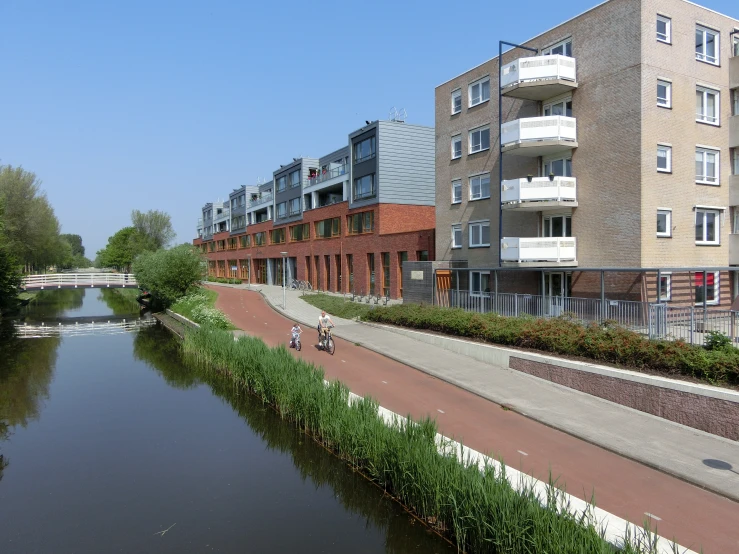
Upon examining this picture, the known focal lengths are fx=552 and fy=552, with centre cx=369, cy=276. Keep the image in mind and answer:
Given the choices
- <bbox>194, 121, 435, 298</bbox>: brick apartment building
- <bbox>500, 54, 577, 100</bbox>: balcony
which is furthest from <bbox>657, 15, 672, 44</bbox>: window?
<bbox>194, 121, 435, 298</bbox>: brick apartment building

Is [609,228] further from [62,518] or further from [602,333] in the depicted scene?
[62,518]

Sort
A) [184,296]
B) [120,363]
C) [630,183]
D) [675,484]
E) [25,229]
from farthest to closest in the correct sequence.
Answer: [25,229] → [184,296] → [120,363] → [630,183] → [675,484]

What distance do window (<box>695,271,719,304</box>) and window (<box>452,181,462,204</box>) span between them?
38.3 feet

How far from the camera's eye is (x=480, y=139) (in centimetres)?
2705

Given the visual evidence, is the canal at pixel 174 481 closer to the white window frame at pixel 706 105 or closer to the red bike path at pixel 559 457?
the red bike path at pixel 559 457

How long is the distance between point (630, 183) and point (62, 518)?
19.5 metres

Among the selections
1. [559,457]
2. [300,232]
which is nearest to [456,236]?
[559,457]

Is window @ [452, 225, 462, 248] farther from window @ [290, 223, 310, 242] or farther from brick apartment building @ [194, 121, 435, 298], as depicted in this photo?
window @ [290, 223, 310, 242]

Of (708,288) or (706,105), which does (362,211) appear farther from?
(708,288)

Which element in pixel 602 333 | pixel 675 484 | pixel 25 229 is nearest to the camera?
pixel 675 484


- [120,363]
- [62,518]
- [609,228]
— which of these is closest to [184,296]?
[120,363]

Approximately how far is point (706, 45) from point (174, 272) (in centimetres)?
A: 3418

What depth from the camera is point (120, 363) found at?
74.1 feet

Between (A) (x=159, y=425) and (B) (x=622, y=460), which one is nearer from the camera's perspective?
(B) (x=622, y=460)
